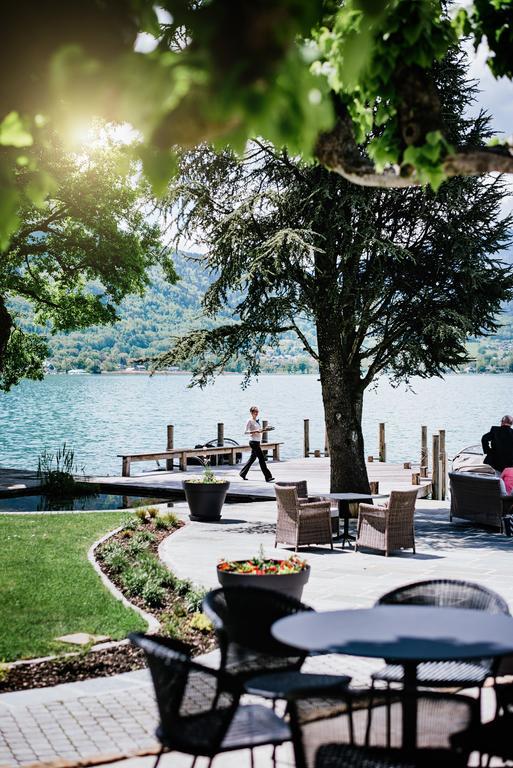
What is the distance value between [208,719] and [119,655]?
10.3 ft

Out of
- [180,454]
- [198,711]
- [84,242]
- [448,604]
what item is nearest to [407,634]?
[448,604]

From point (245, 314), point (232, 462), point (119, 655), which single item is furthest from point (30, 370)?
point (119, 655)

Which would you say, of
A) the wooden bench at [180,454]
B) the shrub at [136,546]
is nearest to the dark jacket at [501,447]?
the shrub at [136,546]

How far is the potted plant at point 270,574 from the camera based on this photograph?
24.2 feet

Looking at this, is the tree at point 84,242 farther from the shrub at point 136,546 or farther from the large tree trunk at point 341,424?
the shrub at point 136,546

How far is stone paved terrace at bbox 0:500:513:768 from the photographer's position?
207 inches

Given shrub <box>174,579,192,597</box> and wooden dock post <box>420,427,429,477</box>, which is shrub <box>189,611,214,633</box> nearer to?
shrub <box>174,579,192,597</box>

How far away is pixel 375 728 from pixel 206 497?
12308 millimetres

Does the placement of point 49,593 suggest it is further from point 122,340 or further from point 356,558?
point 122,340

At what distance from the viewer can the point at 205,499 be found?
16375 millimetres

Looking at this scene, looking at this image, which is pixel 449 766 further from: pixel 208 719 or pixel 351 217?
pixel 351 217

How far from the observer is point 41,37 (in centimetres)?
276

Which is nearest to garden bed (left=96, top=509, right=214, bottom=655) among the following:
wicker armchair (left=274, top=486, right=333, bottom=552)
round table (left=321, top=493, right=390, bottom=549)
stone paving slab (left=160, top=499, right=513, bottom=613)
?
stone paving slab (left=160, top=499, right=513, bottom=613)

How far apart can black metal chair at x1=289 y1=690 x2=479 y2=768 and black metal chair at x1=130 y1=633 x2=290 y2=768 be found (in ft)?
0.87
